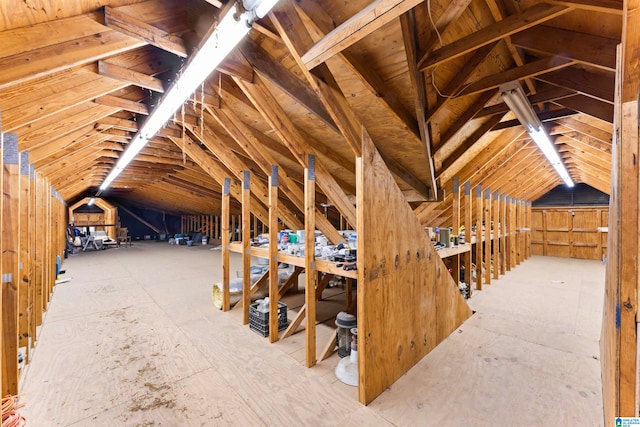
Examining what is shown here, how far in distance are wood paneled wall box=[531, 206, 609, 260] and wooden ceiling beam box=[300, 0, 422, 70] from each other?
10446mm

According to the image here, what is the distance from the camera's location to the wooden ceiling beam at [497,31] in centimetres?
150

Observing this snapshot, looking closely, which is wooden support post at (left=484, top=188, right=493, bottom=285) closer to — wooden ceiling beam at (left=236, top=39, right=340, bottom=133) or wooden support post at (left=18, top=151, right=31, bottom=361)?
wooden ceiling beam at (left=236, top=39, right=340, bottom=133)

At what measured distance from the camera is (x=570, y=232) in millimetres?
8703

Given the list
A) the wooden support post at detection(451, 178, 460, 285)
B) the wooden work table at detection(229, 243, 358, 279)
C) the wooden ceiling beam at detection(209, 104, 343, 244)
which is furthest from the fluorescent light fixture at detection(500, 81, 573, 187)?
the wooden ceiling beam at detection(209, 104, 343, 244)

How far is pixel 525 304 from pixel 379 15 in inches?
181

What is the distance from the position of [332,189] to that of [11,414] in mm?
2785

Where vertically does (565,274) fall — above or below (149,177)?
below

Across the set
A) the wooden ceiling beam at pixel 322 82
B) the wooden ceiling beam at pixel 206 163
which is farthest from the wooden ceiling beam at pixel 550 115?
the wooden ceiling beam at pixel 206 163

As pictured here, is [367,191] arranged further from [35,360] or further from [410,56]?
[35,360]

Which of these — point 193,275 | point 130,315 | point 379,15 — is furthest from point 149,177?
point 379,15

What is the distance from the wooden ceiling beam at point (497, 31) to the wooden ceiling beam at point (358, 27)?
845 mm

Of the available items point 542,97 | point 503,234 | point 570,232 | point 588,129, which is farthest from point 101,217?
point 570,232

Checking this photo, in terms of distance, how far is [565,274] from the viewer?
242 inches

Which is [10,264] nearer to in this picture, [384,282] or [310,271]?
[310,271]
